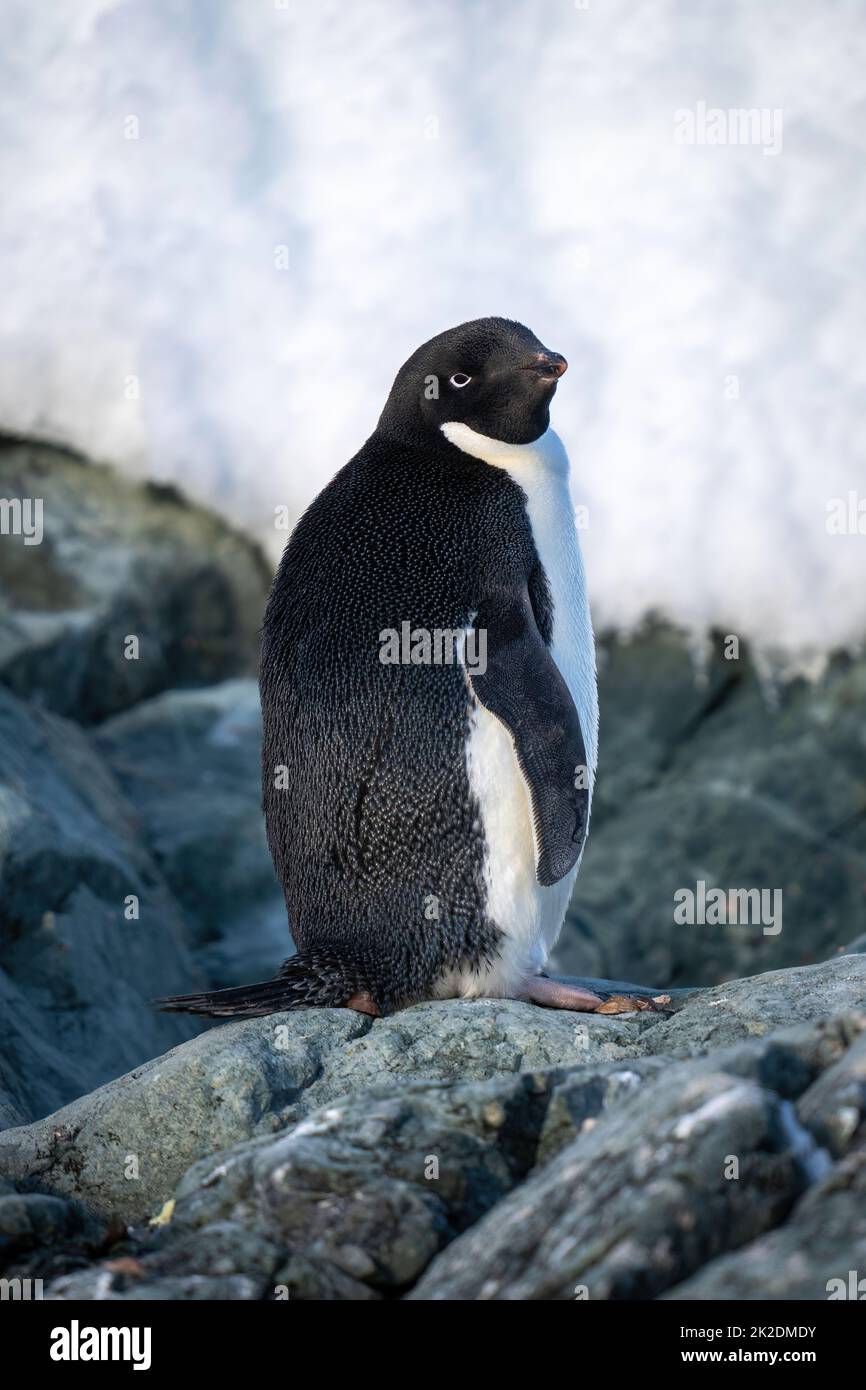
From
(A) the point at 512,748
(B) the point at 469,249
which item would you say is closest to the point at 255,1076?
(A) the point at 512,748

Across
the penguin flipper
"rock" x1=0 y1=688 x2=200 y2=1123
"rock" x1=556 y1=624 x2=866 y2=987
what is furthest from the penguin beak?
"rock" x1=556 y1=624 x2=866 y2=987

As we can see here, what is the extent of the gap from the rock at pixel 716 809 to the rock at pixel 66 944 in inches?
78.0

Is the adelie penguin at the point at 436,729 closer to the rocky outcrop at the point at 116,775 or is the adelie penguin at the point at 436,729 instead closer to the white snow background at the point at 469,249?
the rocky outcrop at the point at 116,775

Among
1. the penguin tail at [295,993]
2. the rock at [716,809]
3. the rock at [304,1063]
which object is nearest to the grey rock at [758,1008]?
the rock at [304,1063]

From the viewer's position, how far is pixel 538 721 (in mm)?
3621

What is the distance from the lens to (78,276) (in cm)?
790

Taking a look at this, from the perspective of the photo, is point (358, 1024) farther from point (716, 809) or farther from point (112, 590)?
point (112, 590)

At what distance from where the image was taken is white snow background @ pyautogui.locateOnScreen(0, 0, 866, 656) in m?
7.35

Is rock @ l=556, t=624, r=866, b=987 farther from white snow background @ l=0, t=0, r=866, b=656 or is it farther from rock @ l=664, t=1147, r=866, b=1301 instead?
rock @ l=664, t=1147, r=866, b=1301

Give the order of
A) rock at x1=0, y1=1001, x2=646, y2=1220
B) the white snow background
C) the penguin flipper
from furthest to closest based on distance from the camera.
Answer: the white snow background
the penguin flipper
rock at x1=0, y1=1001, x2=646, y2=1220

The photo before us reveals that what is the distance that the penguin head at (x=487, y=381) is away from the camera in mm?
3861

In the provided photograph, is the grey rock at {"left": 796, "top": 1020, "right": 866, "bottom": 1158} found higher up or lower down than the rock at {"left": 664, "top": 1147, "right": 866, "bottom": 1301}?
higher up
